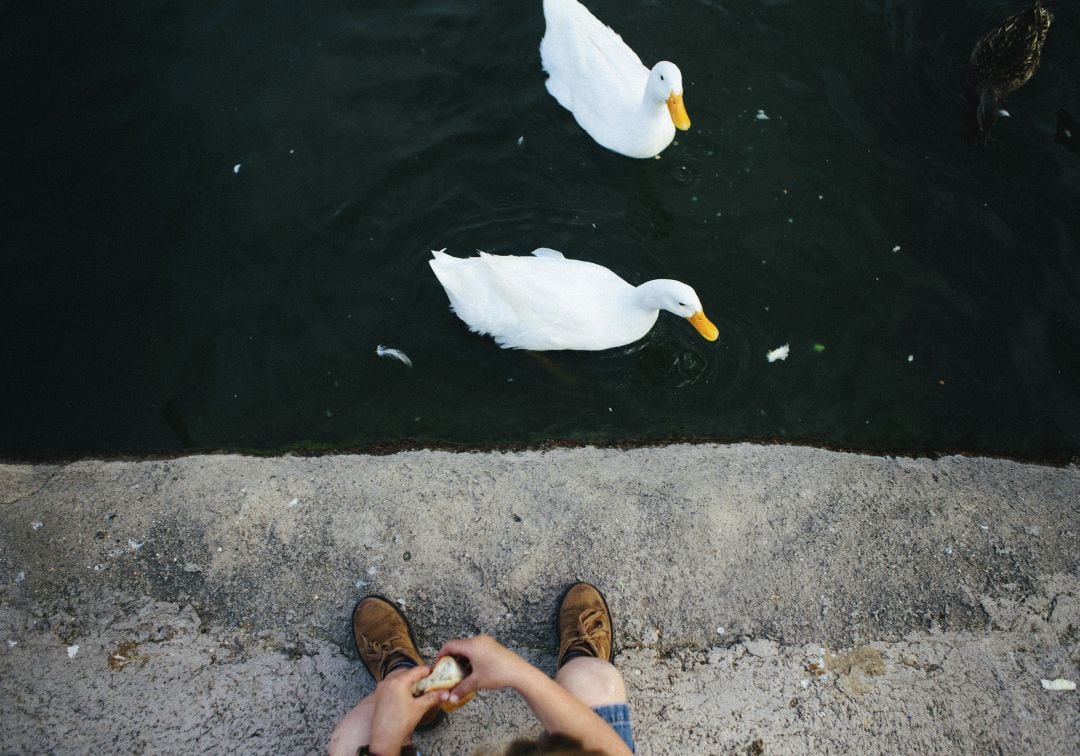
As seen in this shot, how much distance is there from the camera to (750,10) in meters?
4.43

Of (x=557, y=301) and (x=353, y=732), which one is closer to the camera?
(x=353, y=732)

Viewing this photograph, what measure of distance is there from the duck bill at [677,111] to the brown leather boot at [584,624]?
2456 millimetres

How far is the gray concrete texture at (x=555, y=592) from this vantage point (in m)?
2.55

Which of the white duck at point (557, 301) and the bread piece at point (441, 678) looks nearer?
the bread piece at point (441, 678)

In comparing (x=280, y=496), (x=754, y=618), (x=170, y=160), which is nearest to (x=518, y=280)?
(x=280, y=496)

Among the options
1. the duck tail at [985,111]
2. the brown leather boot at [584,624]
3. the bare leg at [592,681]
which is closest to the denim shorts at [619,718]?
the bare leg at [592,681]

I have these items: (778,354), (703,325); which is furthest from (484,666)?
(778,354)

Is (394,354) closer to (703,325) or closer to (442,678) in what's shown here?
(703,325)

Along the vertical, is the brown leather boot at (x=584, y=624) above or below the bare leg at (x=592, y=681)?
below

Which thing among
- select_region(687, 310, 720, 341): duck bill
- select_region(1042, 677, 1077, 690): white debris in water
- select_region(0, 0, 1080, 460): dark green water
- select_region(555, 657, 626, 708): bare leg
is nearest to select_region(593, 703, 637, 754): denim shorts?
select_region(555, 657, 626, 708): bare leg

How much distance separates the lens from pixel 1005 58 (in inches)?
151

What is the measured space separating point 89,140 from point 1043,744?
5.56 meters

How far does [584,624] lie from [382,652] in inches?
28.9

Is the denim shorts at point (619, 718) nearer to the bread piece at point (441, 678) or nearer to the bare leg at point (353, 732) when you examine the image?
the bread piece at point (441, 678)
